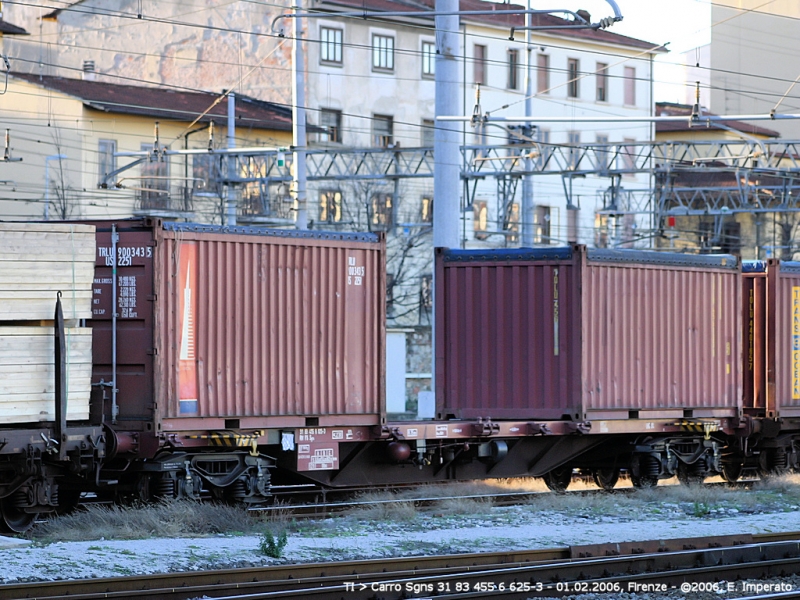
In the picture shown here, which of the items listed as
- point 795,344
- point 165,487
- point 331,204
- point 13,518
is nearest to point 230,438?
point 165,487

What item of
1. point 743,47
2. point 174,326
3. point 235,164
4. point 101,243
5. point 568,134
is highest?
point 743,47

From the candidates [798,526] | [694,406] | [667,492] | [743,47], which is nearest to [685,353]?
[694,406]

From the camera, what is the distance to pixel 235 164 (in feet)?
107

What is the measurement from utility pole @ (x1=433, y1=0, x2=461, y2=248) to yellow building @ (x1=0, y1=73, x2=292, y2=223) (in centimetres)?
2047

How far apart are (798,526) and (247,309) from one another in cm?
697

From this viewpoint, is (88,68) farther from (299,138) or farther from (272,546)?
(272,546)

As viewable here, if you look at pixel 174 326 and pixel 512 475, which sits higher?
pixel 174 326

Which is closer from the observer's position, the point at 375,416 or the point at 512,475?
the point at 375,416

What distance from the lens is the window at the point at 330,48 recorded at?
170ft

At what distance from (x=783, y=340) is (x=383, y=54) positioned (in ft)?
117

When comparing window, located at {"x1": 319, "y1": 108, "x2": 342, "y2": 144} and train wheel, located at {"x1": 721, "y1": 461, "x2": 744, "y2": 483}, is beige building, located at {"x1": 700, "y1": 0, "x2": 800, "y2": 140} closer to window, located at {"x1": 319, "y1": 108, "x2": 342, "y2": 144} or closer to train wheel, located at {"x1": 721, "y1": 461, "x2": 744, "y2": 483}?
window, located at {"x1": 319, "y1": 108, "x2": 342, "y2": 144}

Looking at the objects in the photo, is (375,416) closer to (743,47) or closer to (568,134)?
(568,134)

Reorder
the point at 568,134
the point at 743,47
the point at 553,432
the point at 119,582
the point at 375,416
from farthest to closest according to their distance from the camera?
the point at 743,47 → the point at 568,134 → the point at 553,432 → the point at 375,416 → the point at 119,582

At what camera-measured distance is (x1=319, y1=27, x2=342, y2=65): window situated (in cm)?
5186
